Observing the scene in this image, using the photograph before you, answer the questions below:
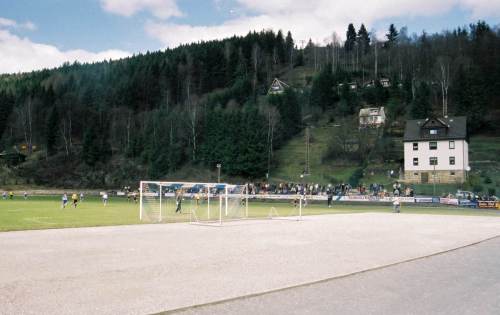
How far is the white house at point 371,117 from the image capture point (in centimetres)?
9500

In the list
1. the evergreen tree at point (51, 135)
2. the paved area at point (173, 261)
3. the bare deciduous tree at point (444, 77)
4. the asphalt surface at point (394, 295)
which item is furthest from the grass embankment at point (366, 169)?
the evergreen tree at point (51, 135)

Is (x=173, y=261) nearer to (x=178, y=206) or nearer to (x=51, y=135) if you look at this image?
(x=178, y=206)

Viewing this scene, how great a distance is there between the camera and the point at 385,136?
89500 millimetres

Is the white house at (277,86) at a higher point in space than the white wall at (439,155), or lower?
Result: higher

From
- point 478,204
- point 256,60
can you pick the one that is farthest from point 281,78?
point 478,204

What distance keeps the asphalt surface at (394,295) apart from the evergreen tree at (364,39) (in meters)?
154

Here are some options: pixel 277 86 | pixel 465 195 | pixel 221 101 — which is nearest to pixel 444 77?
pixel 277 86

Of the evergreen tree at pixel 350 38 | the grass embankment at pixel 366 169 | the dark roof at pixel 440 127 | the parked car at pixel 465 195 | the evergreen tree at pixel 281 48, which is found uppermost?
the evergreen tree at pixel 350 38

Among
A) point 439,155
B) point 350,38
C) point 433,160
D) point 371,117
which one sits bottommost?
point 433,160

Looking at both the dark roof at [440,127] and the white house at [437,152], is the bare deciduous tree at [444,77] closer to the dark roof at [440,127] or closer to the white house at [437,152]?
the dark roof at [440,127]

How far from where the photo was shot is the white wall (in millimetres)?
70688

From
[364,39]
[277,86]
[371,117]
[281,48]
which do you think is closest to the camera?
[371,117]

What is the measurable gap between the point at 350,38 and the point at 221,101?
83.2m

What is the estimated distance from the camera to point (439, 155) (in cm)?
7256
